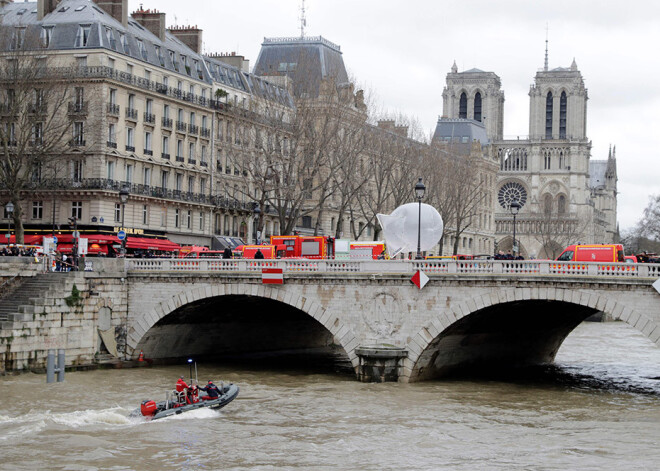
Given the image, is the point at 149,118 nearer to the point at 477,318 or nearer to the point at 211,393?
the point at 477,318

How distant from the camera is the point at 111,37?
68812 millimetres

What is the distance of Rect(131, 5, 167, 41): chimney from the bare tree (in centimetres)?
1105

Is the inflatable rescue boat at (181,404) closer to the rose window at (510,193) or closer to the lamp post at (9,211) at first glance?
the lamp post at (9,211)

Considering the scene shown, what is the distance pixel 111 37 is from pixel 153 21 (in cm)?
803

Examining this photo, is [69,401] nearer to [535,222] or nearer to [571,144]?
[535,222]

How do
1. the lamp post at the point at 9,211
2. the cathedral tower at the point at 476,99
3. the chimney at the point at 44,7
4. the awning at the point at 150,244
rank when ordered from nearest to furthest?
the lamp post at the point at 9,211, the awning at the point at 150,244, the chimney at the point at 44,7, the cathedral tower at the point at 476,99

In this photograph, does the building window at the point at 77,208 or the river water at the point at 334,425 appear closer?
the river water at the point at 334,425

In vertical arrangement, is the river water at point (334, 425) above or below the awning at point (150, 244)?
below

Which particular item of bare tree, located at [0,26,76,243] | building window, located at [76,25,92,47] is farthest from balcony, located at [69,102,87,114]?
building window, located at [76,25,92,47]

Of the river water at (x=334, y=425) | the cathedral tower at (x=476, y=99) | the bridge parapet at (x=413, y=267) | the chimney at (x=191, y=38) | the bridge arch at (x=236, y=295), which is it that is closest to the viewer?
the river water at (x=334, y=425)

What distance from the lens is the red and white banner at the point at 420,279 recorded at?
45.1 metres

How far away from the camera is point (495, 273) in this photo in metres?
44.0

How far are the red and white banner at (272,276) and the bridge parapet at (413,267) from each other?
37 centimetres

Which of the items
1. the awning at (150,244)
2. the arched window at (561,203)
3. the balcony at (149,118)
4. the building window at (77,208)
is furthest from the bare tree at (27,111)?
the arched window at (561,203)
